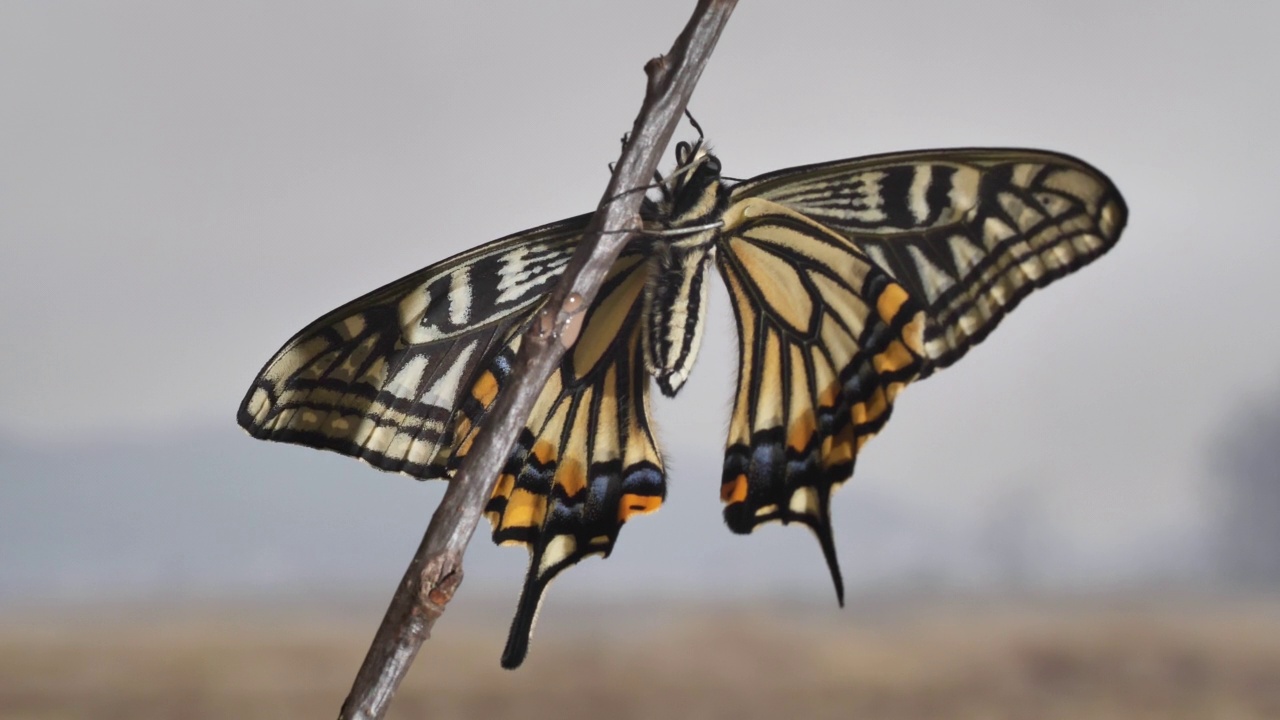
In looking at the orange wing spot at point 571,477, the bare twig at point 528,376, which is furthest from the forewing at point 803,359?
the bare twig at point 528,376

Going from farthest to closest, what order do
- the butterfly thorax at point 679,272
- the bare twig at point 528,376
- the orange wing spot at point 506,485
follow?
the orange wing spot at point 506,485 → the butterfly thorax at point 679,272 → the bare twig at point 528,376

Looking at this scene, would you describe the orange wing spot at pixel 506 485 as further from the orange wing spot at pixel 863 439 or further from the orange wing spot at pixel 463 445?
the orange wing spot at pixel 863 439

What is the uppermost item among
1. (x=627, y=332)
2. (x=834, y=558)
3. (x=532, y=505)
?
(x=627, y=332)

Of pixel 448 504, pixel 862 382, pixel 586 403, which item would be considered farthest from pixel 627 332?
pixel 448 504

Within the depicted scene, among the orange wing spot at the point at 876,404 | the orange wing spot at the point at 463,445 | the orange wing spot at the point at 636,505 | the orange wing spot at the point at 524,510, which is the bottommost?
the orange wing spot at the point at 636,505

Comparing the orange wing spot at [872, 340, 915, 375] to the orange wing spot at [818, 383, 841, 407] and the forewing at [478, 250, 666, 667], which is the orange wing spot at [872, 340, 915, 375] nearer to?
the orange wing spot at [818, 383, 841, 407]

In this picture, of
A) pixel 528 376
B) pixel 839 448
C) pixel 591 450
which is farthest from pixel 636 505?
pixel 528 376

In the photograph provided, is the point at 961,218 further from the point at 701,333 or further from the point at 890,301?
the point at 701,333

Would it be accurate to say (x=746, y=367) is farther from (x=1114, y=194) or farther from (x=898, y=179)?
(x=1114, y=194)
